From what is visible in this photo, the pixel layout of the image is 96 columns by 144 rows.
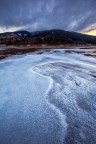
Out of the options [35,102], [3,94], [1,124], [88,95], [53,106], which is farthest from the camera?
[3,94]

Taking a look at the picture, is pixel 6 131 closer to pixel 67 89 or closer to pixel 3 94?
pixel 3 94

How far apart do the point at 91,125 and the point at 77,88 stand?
3.90 metres

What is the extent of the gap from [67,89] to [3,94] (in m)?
3.10

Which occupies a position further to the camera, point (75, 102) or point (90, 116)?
point (75, 102)

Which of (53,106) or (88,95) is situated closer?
(53,106)

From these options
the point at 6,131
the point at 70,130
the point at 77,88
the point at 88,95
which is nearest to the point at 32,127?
the point at 6,131

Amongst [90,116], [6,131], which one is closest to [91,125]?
[90,116]

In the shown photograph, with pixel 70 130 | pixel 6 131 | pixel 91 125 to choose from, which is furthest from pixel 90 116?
pixel 6 131

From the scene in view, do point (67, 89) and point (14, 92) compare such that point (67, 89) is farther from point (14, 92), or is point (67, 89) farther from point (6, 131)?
point (6, 131)

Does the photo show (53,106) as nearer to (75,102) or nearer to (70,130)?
(75,102)

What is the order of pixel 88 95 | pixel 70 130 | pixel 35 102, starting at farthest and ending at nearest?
pixel 88 95 → pixel 35 102 → pixel 70 130

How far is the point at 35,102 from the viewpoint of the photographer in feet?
24.9

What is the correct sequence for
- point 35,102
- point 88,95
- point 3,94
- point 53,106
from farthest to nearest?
point 3,94, point 88,95, point 35,102, point 53,106

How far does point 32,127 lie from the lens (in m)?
5.55
